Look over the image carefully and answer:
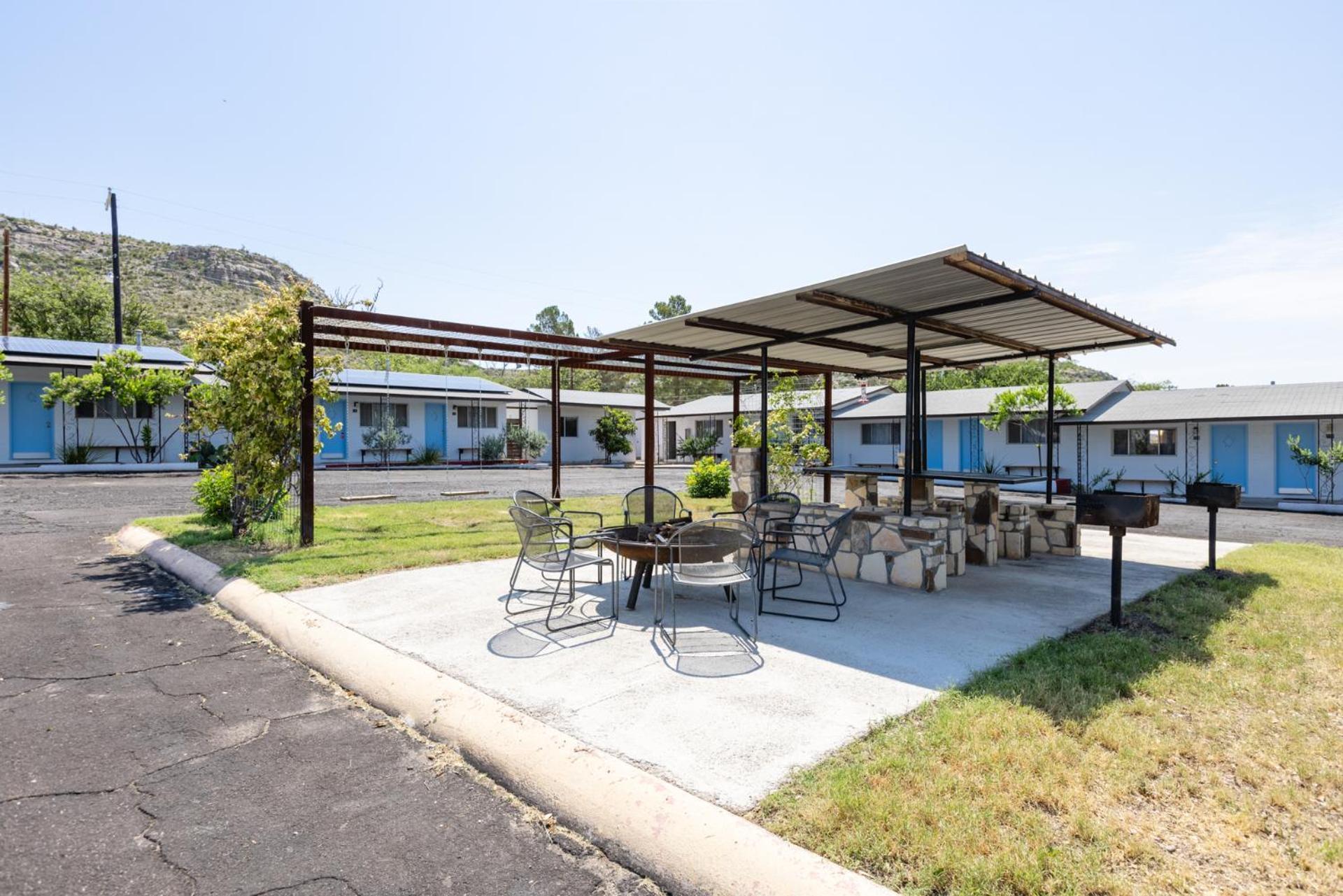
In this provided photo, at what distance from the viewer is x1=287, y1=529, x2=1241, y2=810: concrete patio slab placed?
304 cm

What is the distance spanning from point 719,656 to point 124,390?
24611 millimetres

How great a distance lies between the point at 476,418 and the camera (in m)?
28.9

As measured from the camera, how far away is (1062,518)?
8.04 m

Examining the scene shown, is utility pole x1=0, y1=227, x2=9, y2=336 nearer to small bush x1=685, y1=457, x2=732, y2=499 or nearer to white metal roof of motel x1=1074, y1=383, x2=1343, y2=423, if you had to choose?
small bush x1=685, y1=457, x2=732, y2=499

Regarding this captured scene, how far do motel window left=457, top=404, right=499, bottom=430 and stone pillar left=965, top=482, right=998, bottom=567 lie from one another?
76.8 ft

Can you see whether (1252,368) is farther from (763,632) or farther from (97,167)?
(97,167)

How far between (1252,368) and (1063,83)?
6732cm

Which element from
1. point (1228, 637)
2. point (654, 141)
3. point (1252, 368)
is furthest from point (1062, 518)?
point (1252, 368)

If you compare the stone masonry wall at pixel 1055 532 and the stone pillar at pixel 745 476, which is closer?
the stone masonry wall at pixel 1055 532

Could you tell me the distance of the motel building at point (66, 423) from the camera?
21.9m

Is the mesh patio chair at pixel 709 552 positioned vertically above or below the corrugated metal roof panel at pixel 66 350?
below

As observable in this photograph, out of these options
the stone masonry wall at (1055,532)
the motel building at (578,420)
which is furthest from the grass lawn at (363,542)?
the motel building at (578,420)

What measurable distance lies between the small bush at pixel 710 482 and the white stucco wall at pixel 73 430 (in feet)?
60.1

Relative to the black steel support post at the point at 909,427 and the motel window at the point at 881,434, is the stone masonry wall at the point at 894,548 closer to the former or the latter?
the black steel support post at the point at 909,427
